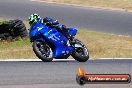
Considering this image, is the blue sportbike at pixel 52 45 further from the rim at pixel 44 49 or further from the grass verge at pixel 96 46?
the grass verge at pixel 96 46

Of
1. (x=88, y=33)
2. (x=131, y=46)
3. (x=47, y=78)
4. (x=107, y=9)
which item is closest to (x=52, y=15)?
(x=107, y=9)

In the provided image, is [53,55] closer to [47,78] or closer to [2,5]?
[47,78]

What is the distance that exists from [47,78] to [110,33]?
12487mm

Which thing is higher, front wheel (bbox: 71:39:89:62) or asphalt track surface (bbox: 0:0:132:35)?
front wheel (bbox: 71:39:89:62)

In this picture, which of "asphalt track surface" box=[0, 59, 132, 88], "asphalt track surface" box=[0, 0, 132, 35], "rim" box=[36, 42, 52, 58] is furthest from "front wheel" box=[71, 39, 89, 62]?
"asphalt track surface" box=[0, 0, 132, 35]

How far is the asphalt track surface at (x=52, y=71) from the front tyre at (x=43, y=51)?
26cm

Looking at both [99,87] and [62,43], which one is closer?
[99,87]

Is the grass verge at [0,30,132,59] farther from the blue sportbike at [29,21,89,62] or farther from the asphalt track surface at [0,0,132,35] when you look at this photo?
the blue sportbike at [29,21,89,62]

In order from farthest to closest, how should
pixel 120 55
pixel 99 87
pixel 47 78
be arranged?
pixel 120 55, pixel 47 78, pixel 99 87

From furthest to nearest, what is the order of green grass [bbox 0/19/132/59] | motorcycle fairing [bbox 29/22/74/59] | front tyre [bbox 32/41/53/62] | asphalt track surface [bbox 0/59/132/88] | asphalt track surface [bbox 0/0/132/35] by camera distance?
1. asphalt track surface [bbox 0/0/132/35]
2. green grass [bbox 0/19/132/59]
3. motorcycle fairing [bbox 29/22/74/59]
4. front tyre [bbox 32/41/53/62]
5. asphalt track surface [bbox 0/59/132/88]

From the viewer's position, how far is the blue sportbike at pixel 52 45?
13.7 meters

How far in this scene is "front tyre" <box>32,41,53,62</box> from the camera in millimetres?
13602

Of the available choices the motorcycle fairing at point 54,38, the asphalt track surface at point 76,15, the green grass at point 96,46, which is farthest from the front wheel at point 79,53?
the asphalt track surface at point 76,15

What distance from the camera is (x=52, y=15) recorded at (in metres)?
28.3
